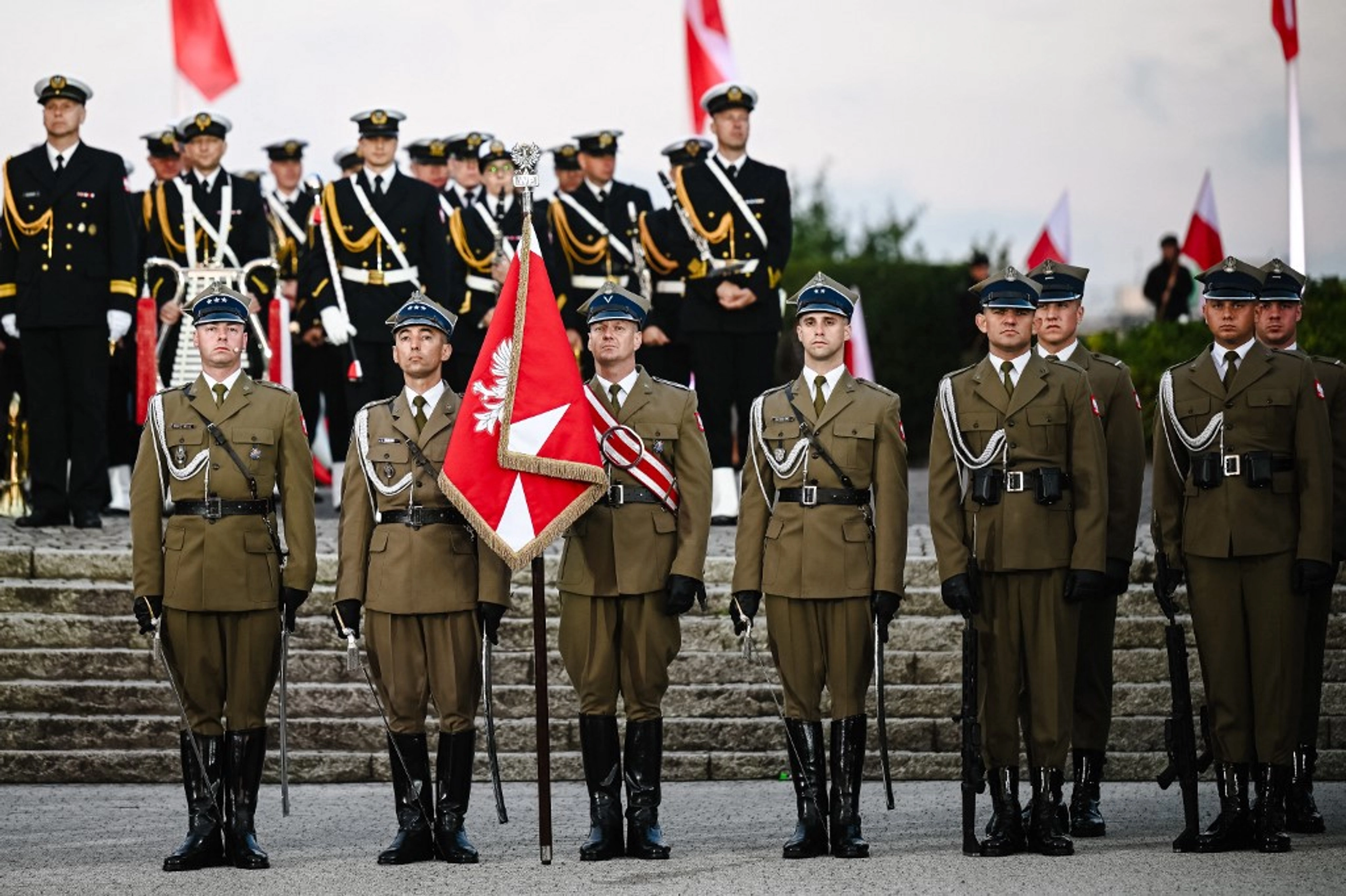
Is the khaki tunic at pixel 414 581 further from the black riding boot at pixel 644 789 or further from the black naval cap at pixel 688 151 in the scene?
the black naval cap at pixel 688 151

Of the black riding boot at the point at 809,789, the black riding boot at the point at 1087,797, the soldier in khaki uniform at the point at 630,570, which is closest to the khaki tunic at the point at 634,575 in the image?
the soldier in khaki uniform at the point at 630,570

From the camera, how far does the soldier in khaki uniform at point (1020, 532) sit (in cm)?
789

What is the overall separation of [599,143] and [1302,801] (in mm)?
6495

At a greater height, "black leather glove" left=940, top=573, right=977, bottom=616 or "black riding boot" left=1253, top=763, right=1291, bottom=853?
"black leather glove" left=940, top=573, right=977, bottom=616

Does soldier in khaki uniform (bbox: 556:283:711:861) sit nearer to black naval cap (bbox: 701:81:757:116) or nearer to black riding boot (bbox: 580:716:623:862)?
black riding boot (bbox: 580:716:623:862)

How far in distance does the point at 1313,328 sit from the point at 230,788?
10553 millimetres

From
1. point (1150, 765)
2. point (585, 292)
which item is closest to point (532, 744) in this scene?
point (1150, 765)

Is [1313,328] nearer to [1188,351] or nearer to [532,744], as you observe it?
[1188,351]

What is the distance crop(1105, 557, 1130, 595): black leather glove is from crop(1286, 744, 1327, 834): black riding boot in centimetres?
94

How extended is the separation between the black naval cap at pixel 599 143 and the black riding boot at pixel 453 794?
233 inches

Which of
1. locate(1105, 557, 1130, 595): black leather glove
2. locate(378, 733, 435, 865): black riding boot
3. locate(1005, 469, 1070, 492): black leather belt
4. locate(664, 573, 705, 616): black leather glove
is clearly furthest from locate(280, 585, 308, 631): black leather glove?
locate(1105, 557, 1130, 595): black leather glove

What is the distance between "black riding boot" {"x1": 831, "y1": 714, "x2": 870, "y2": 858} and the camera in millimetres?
7828

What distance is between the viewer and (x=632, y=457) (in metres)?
8.21

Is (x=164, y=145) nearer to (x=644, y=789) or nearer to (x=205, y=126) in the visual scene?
(x=205, y=126)
